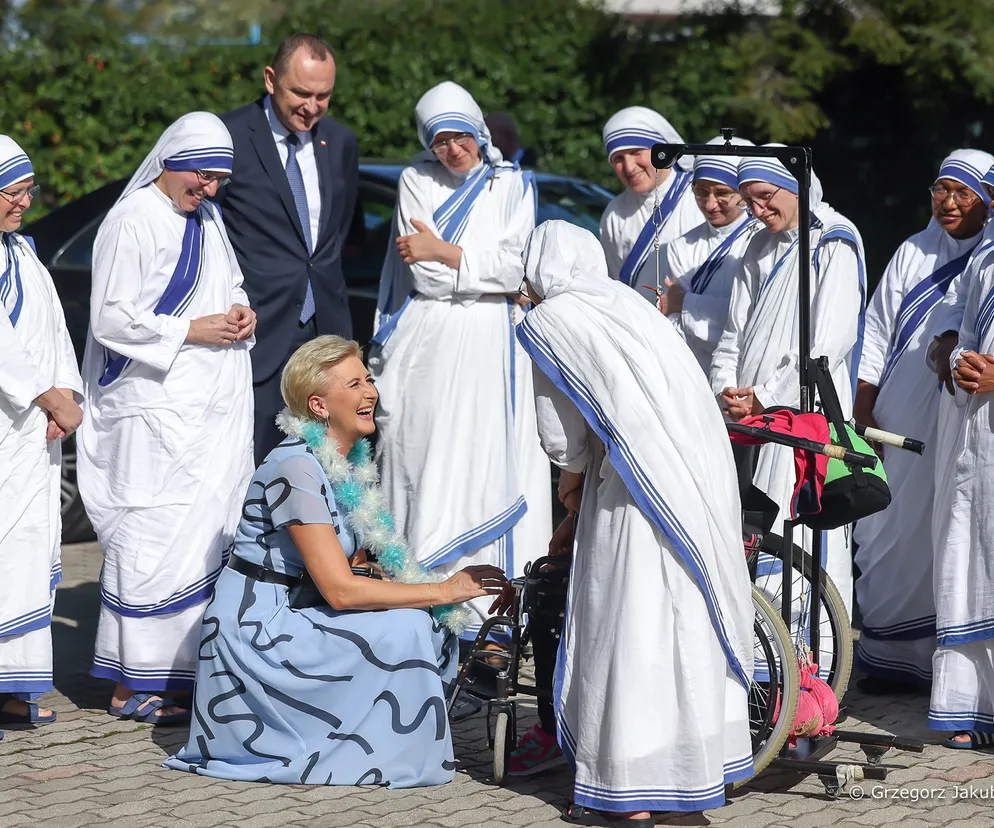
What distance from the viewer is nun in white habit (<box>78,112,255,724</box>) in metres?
5.57

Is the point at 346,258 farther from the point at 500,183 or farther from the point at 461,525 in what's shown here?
the point at 461,525

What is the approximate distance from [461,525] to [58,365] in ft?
5.96

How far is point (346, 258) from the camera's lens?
7664mm

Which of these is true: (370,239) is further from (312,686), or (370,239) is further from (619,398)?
(619,398)

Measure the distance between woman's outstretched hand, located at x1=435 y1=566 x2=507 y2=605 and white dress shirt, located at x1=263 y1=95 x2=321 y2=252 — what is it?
2.13 m

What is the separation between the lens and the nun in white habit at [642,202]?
21.0 feet

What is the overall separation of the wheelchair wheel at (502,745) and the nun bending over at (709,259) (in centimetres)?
194

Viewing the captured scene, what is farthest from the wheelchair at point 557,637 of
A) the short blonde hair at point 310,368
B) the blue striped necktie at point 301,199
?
the blue striped necktie at point 301,199

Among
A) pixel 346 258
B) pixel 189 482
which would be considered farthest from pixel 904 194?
pixel 189 482

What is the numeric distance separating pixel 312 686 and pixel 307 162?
260 centimetres

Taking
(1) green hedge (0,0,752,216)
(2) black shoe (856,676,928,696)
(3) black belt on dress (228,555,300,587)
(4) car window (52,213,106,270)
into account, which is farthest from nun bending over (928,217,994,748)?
(1) green hedge (0,0,752,216)

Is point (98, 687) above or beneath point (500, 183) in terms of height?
beneath

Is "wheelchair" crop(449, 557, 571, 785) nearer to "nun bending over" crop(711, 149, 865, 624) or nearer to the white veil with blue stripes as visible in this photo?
"nun bending over" crop(711, 149, 865, 624)

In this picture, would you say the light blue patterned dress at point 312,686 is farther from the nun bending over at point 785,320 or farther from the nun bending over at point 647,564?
the nun bending over at point 785,320
